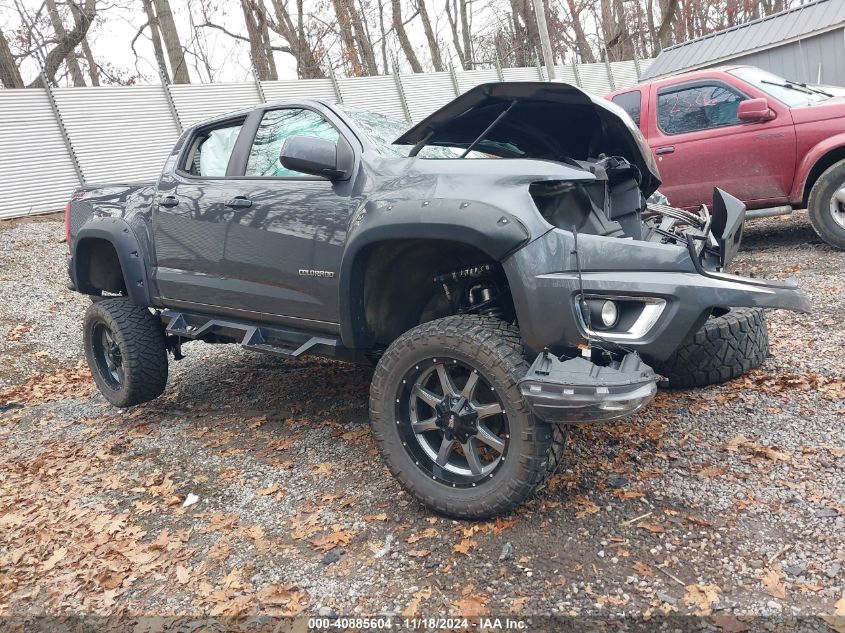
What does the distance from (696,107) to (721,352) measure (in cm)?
429

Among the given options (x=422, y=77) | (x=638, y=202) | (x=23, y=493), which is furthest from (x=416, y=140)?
(x=422, y=77)

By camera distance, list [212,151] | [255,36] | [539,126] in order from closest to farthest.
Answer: [539,126], [212,151], [255,36]

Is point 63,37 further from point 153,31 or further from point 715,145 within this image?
point 715,145

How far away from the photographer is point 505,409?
264 cm

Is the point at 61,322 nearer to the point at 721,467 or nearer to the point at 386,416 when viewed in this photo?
the point at 386,416

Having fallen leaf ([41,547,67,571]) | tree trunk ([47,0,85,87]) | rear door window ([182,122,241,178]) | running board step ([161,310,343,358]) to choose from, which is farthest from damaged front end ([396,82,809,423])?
tree trunk ([47,0,85,87])

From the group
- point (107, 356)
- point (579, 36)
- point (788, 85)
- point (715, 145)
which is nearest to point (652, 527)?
point (107, 356)

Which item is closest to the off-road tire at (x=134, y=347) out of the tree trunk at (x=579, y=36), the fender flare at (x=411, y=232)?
the fender flare at (x=411, y=232)

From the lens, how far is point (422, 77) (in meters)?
17.6

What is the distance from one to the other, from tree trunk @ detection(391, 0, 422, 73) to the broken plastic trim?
24460mm

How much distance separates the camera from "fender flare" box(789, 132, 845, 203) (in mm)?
6047

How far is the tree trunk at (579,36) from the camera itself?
30.2 m

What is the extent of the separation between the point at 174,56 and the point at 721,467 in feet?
61.6

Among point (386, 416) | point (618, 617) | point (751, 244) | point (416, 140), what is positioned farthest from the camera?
Answer: point (751, 244)
